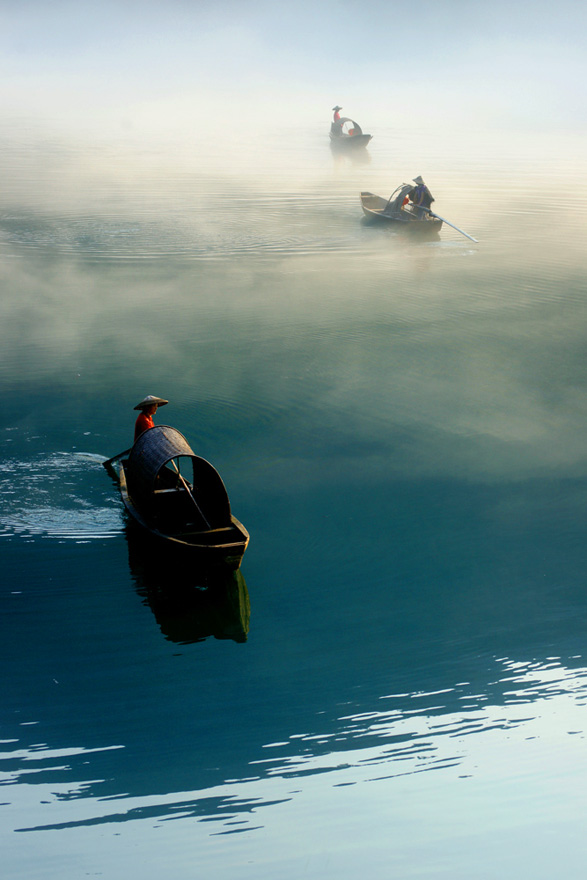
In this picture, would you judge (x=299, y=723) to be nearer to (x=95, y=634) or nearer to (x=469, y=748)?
(x=469, y=748)

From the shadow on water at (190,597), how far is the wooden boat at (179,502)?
237 millimetres

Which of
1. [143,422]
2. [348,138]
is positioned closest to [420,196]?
[143,422]

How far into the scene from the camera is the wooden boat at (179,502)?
725 cm

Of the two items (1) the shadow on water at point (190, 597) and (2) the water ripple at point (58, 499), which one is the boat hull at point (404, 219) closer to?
(2) the water ripple at point (58, 499)

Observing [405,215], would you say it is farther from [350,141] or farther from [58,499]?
[350,141]

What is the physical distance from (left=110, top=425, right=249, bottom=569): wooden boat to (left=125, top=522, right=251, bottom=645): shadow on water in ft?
0.78

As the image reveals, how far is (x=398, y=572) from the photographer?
818cm

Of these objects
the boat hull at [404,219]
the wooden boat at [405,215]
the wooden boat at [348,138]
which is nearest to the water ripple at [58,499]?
the wooden boat at [405,215]

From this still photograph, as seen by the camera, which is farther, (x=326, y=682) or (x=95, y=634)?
(x=95, y=634)

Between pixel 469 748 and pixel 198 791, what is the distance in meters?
2.12

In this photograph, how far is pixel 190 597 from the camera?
7.68 meters

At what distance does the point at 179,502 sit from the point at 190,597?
1.19 m

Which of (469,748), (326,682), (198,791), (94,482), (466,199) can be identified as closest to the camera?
(198,791)

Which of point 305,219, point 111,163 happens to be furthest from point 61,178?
point 305,219
